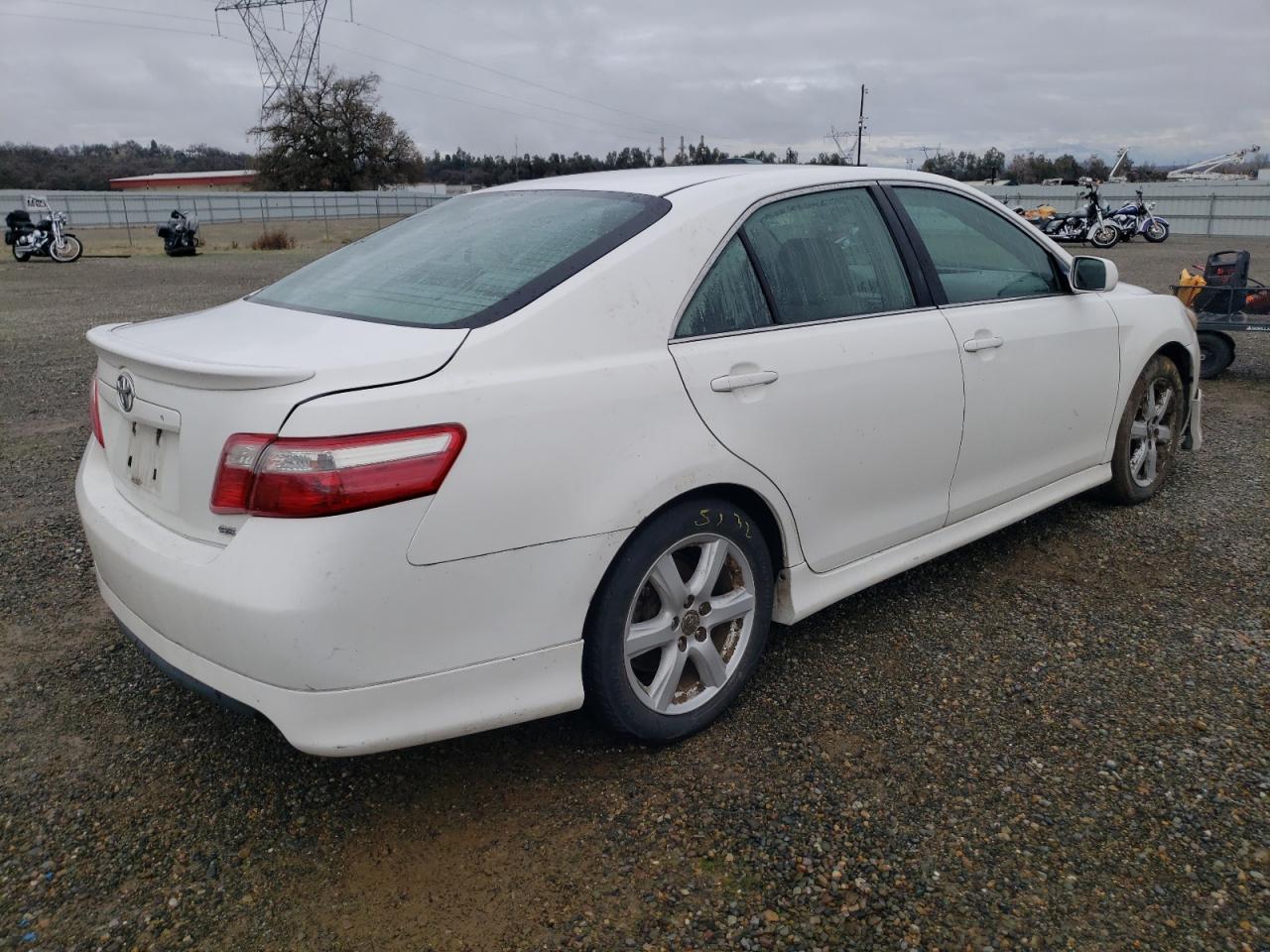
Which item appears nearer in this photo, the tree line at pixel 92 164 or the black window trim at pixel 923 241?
the black window trim at pixel 923 241

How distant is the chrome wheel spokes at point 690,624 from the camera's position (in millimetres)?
2662

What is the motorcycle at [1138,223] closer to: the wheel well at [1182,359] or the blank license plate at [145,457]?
the wheel well at [1182,359]

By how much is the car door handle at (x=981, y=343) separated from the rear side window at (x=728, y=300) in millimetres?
906

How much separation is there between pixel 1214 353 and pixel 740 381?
6.86m

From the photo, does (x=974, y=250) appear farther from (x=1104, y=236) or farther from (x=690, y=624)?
(x=1104, y=236)

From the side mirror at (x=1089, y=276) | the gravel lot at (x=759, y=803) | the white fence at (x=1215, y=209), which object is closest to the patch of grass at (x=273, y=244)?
the white fence at (x=1215, y=209)

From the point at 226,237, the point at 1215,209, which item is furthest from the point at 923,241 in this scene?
the point at 226,237

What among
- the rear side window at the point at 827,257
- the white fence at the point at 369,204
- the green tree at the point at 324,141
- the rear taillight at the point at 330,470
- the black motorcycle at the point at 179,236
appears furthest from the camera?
the green tree at the point at 324,141

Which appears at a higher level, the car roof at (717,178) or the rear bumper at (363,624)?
the car roof at (717,178)

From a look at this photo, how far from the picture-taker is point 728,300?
283cm

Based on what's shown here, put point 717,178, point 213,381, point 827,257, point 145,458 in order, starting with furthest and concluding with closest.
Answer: point 827,257, point 717,178, point 145,458, point 213,381

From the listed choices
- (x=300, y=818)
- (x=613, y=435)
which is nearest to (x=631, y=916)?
(x=300, y=818)

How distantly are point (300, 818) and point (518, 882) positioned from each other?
64cm

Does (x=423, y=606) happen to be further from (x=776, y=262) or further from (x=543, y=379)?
(x=776, y=262)
